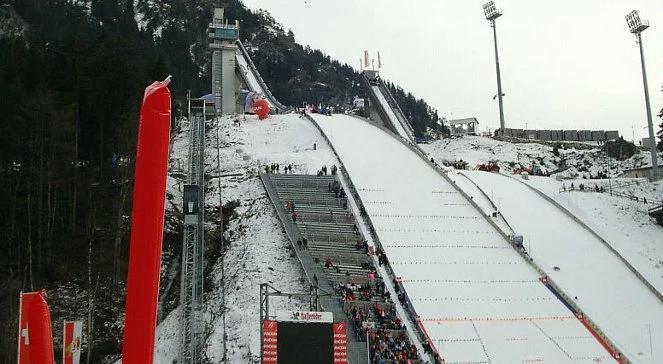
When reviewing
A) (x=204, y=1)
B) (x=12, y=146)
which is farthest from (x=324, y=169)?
(x=204, y=1)

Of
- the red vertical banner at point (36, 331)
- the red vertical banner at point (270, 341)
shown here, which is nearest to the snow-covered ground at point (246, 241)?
the red vertical banner at point (270, 341)

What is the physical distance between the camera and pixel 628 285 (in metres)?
30.0

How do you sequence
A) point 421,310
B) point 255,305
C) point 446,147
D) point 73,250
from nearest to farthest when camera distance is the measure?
point 255,305, point 421,310, point 73,250, point 446,147

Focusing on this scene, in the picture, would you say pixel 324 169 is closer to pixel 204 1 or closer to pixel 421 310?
pixel 421 310

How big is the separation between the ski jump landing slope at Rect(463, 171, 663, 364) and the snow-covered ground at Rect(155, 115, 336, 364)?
10.9 meters

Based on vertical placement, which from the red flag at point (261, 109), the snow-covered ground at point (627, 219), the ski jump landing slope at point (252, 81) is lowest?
the snow-covered ground at point (627, 219)

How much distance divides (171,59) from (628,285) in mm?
69591

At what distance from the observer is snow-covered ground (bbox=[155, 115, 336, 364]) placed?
22.3 meters

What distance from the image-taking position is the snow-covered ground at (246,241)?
22.3 metres

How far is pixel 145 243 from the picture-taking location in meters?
7.90

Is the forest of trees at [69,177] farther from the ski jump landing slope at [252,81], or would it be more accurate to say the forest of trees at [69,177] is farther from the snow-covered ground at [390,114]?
the snow-covered ground at [390,114]

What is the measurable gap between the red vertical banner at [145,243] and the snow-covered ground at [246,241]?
13.3 meters

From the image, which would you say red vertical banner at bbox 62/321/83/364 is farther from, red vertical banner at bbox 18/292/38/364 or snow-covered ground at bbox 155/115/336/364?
snow-covered ground at bbox 155/115/336/364

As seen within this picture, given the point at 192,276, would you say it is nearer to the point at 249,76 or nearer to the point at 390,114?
the point at 390,114
